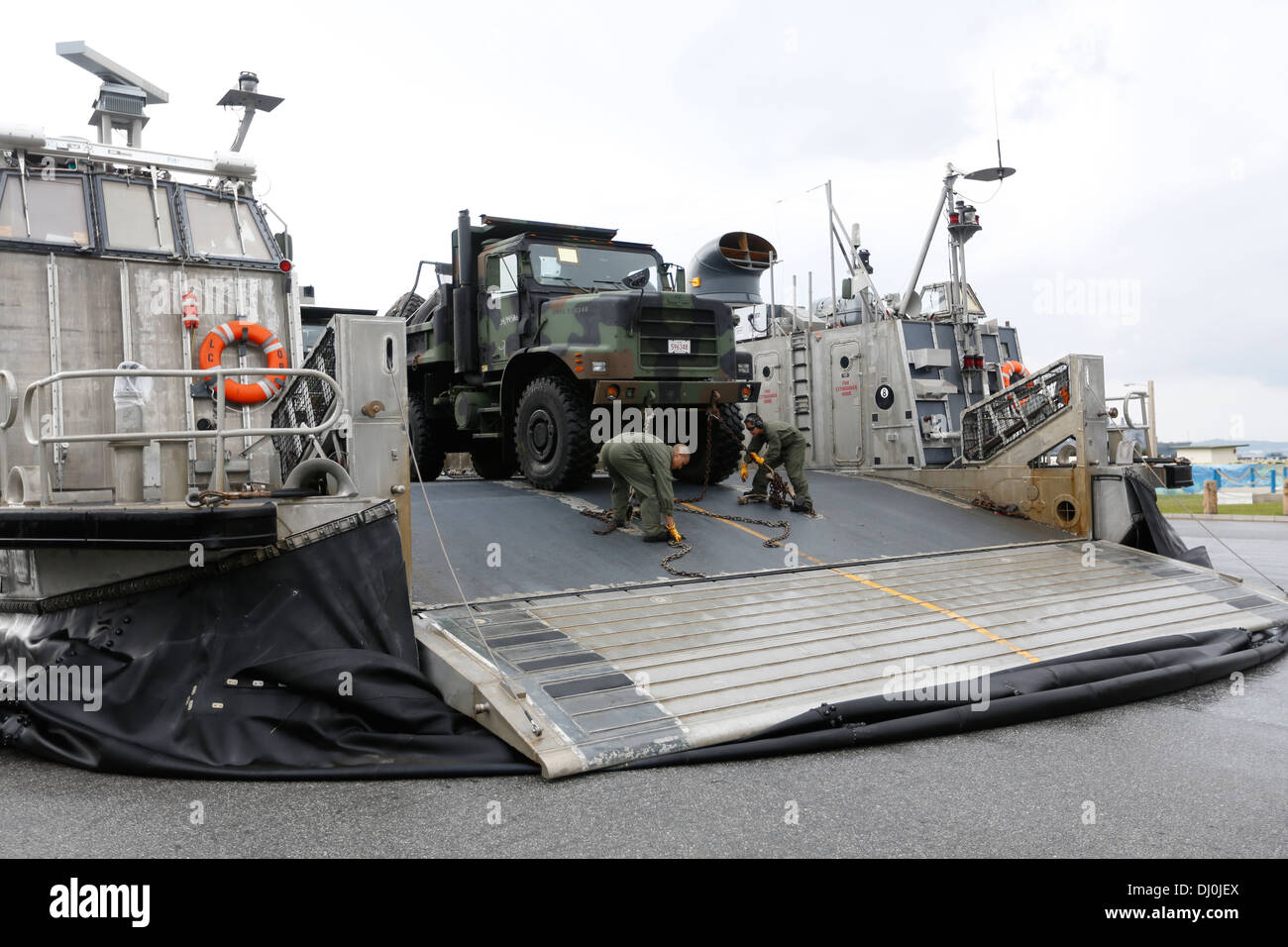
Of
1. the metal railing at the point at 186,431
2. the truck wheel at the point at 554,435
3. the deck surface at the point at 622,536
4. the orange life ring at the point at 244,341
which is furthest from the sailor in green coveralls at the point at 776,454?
the metal railing at the point at 186,431

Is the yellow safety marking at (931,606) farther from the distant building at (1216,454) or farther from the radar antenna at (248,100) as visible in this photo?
the distant building at (1216,454)

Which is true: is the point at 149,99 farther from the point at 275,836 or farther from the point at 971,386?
the point at 971,386

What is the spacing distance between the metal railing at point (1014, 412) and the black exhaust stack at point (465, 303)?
6.09 metres

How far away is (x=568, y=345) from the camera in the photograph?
9820mm

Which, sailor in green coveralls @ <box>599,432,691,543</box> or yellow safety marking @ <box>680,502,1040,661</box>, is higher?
sailor in green coveralls @ <box>599,432,691,543</box>

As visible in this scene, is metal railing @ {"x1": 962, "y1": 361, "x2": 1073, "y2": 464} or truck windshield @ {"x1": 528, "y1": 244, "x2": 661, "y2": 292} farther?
metal railing @ {"x1": 962, "y1": 361, "x2": 1073, "y2": 464}

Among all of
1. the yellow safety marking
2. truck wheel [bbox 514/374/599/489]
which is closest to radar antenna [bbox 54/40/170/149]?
truck wheel [bbox 514/374/599/489]

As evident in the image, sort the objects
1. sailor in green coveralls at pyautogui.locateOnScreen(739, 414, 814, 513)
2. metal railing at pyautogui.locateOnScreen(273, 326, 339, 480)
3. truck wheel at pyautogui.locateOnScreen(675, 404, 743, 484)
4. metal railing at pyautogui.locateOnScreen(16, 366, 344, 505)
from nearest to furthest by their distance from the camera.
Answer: metal railing at pyautogui.locateOnScreen(16, 366, 344, 505) < metal railing at pyautogui.locateOnScreen(273, 326, 339, 480) < sailor in green coveralls at pyautogui.locateOnScreen(739, 414, 814, 513) < truck wheel at pyautogui.locateOnScreen(675, 404, 743, 484)

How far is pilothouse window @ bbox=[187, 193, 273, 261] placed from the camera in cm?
831

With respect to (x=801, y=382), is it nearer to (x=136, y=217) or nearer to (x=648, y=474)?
(x=648, y=474)

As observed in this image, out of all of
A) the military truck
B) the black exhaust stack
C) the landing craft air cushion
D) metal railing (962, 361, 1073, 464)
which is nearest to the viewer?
the landing craft air cushion

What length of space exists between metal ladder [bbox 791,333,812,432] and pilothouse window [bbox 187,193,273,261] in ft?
26.3

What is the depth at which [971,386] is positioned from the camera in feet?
43.7

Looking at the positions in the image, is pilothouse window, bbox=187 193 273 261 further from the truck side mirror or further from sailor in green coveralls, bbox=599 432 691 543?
the truck side mirror
